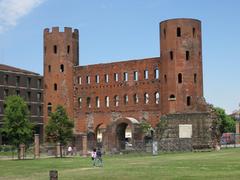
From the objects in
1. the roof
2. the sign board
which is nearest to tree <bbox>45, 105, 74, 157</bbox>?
the sign board

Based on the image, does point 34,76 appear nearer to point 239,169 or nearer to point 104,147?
Answer: point 104,147

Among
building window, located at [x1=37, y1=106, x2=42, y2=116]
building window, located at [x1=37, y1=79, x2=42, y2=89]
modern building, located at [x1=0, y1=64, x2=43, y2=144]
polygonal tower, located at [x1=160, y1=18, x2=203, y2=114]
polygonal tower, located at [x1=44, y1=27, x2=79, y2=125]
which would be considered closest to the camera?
polygonal tower, located at [x1=160, y1=18, x2=203, y2=114]

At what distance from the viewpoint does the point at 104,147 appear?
6581 centimetres

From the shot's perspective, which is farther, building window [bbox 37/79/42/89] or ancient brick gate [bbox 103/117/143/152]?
building window [bbox 37/79/42/89]

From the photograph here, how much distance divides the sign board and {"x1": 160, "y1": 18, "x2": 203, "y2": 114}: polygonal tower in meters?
2.30

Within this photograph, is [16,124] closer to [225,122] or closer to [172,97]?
[172,97]

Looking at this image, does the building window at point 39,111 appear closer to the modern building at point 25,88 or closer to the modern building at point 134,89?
the modern building at point 25,88

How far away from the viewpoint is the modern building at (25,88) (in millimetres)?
91938

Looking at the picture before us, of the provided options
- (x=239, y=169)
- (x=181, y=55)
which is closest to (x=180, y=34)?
(x=181, y=55)

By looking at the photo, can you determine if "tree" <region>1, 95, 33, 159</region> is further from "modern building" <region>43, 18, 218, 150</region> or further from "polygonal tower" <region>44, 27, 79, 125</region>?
"polygonal tower" <region>44, 27, 79, 125</region>

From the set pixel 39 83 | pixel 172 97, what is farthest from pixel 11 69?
pixel 172 97

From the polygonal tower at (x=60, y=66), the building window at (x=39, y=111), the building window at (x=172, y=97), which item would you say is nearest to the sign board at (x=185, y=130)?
the building window at (x=172, y=97)

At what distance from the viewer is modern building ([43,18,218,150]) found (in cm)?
6138

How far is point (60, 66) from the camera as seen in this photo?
71750 millimetres
